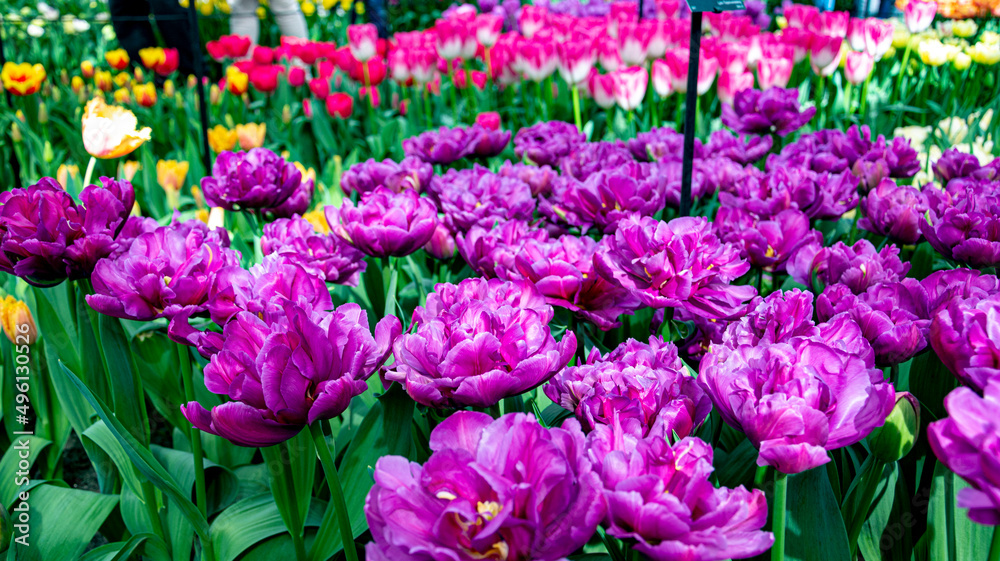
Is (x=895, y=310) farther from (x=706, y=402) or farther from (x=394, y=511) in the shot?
(x=394, y=511)

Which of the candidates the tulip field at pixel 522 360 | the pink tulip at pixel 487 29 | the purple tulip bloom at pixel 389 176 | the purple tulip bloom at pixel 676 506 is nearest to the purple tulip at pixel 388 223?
the tulip field at pixel 522 360

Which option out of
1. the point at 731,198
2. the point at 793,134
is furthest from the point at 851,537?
the point at 793,134

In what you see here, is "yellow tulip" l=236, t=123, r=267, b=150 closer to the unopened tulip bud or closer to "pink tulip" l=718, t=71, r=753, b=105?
"pink tulip" l=718, t=71, r=753, b=105

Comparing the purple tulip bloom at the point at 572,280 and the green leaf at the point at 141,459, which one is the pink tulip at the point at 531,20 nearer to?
the purple tulip bloom at the point at 572,280

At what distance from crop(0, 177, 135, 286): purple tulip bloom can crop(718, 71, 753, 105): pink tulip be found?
74.6 inches

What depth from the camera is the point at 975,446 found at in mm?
469

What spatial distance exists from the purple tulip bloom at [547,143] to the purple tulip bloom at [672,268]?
95cm

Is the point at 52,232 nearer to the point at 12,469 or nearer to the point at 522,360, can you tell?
the point at 12,469

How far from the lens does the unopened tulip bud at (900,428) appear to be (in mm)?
670

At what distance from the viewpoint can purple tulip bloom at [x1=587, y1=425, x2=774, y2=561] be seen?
0.50 metres

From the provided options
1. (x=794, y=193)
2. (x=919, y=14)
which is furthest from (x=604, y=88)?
(x=919, y=14)

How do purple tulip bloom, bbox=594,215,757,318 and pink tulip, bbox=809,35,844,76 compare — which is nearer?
purple tulip bloom, bbox=594,215,757,318

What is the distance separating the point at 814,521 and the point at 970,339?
0.23 m

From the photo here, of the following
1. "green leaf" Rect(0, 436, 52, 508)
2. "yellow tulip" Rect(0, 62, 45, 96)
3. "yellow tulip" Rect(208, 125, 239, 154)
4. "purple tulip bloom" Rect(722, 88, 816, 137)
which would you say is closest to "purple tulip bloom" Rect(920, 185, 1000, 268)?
"purple tulip bloom" Rect(722, 88, 816, 137)
